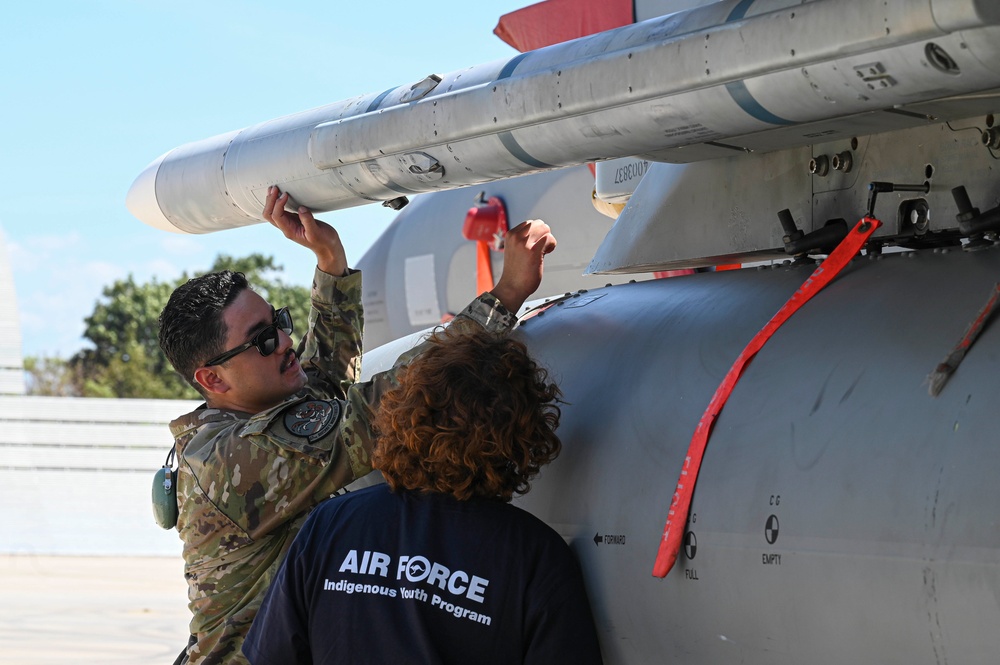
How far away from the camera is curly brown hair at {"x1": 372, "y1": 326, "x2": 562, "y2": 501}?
237 centimetres

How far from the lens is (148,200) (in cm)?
420

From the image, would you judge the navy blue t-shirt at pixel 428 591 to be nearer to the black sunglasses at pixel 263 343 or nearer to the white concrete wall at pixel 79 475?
the black sunglasses at pixel 263 343

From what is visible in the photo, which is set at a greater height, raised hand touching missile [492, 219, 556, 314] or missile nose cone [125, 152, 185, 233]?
missile nose cone [125, 152, 185, 233]

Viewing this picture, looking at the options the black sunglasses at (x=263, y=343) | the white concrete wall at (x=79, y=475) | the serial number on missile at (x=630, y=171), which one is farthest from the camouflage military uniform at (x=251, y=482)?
the white concrete wall at (x=79, y=475)

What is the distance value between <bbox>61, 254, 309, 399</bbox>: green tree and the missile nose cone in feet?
93.8

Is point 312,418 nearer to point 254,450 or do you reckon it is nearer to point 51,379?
point 254,450

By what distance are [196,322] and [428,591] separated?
1.18m

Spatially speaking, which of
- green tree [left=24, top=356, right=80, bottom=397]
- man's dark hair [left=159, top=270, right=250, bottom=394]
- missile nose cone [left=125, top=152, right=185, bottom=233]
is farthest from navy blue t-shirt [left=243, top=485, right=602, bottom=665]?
green tree [left=24, top=356, right=80, bottom=397]

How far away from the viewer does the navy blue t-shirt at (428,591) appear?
2344 mm

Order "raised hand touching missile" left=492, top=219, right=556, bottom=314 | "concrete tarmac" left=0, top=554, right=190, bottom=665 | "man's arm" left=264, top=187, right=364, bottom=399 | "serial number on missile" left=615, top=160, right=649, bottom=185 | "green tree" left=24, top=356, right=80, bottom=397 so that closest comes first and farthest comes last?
"raised hand touching missile" left=492, top=219, right=556, bottom=314 < "man's arm" left=264, top=187, right=364, bottom=399 < "serial number on missile" left=615, top=160, right=649, bottom=185 < "concrete tarmac" left=0, top=554, right=190, bottom=665 < "green tree" left=24, top=356, right=80, bottom=397

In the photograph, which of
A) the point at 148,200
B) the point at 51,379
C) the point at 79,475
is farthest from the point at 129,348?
the point at 148,200

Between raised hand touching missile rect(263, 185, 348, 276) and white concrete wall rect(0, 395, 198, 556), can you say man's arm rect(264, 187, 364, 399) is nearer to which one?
raised hand touching missile rect(263, 185, 348, 276)

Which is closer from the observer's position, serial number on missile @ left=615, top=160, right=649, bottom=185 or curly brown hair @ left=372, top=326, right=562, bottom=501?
curly brown hair @ left=372, top=326, right=562, bottom=501

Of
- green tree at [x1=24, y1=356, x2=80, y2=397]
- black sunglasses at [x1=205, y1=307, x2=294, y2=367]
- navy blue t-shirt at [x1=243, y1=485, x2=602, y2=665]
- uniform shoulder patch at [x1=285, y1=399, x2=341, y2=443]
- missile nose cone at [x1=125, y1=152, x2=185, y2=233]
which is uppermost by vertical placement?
missile nose cone at [x1=125, y1=152, x2=185, y2=233]
